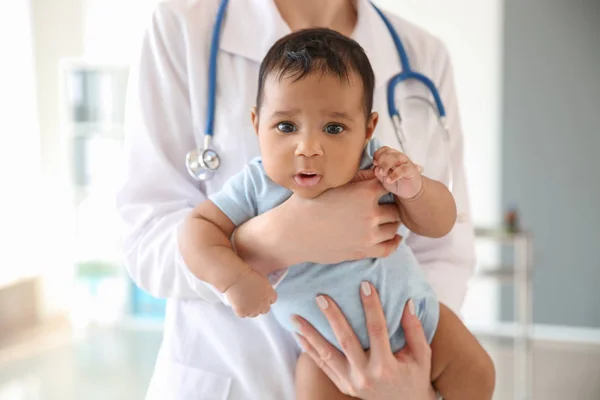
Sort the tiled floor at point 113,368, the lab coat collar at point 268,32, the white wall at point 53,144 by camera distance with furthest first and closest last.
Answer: the white wall at point 53,144, the tiled floor at point 113,368, the lab coat collar at point 268,32

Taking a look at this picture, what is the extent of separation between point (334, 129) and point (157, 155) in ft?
1.01

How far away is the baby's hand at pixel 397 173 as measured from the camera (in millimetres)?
876

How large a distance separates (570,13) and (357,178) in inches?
153

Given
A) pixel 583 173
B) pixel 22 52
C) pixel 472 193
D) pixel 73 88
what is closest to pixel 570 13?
pixel 583 173

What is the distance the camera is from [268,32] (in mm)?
1130

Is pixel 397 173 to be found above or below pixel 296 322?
above

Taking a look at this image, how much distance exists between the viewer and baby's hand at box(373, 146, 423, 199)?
876 mm

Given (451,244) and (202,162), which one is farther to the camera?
(451,244)

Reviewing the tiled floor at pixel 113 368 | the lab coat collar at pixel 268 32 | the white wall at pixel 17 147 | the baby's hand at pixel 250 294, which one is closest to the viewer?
the baby's hand at pixel 250 294

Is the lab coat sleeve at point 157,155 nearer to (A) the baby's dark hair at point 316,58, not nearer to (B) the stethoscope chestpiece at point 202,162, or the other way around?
(B) the stethoscope chestpiece at point 202,162

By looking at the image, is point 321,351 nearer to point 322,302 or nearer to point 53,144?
point 322,302

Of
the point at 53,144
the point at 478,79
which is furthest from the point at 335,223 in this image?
the point at 53,144

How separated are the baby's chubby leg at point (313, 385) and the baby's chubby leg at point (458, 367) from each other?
0.15m

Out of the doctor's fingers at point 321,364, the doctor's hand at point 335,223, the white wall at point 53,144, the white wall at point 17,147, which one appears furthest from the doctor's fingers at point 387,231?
the white wall at point 53,144
